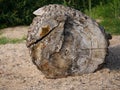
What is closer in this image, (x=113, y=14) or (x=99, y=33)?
(x=99, y=33)

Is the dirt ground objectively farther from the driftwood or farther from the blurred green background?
the blurred green background

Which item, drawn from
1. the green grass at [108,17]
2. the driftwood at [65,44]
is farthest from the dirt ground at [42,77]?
the green grass at [108,17]

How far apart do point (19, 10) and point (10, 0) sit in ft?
1.06

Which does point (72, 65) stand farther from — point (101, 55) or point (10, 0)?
point (10, 0)

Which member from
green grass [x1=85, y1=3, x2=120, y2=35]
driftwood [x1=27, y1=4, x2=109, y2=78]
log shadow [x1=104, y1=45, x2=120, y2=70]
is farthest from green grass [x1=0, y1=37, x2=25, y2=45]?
driftwood [x1=27, y1=4, x2=109, y2=78]

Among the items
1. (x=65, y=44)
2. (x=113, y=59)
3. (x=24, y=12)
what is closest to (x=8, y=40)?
(x=24, y=12)

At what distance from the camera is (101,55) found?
589 centimetres

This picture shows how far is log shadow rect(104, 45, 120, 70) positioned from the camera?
6389 millimetres

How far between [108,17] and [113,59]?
3476 mm

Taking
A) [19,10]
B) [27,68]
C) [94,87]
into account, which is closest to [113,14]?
[19,10]

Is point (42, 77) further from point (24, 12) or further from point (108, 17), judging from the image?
point (108, 17)

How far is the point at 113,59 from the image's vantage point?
6.78 meters

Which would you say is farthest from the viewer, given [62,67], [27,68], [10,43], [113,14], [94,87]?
[113,14]

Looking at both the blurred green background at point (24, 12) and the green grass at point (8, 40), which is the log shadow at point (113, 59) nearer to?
the green grass at point (8, 40)
